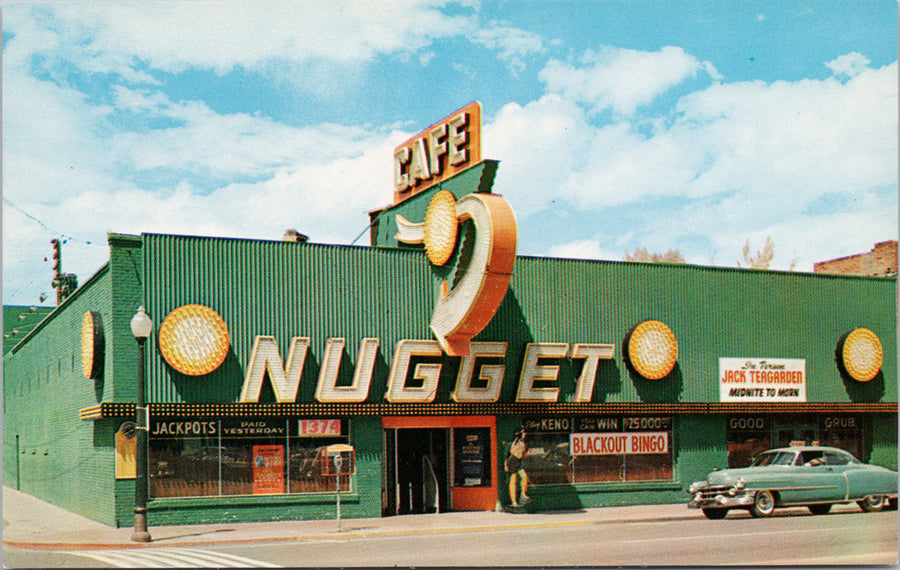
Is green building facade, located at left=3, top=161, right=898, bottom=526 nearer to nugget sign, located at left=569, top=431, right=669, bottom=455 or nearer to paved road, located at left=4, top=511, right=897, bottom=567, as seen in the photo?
nugget sign, located at left=569, top=431, right=669, bottom=455

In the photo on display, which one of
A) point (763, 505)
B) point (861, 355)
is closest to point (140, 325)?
point (763, 505)

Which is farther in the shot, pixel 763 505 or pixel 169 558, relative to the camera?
pixel 763 505

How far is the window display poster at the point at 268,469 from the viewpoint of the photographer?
23.8 metres

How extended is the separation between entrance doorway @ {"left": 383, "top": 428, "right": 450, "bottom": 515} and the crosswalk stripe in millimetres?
7878

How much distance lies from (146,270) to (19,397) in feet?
70.3

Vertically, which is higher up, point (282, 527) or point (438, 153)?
point (438, 153)

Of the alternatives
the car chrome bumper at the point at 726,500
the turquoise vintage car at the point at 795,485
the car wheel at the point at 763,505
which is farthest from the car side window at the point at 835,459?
the car chrome bumper at the point at 726,500

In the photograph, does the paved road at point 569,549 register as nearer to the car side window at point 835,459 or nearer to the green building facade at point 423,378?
the car side window at point 835,459

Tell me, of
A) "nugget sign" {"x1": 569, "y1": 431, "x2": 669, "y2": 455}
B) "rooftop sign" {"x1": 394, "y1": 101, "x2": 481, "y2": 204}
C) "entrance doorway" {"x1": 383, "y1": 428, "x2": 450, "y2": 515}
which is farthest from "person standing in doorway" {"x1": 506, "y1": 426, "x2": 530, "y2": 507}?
"rooftop sign" {"x1": 394, "y1": 101, "x2": 481, "y2": 204}

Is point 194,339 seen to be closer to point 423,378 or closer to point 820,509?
point 423,378

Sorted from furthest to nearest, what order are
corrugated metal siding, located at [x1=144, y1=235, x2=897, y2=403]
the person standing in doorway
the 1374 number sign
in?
1. the person standing in doorway
2. the 1374 number sign
3. corrugated metal siding, located at [x1=144, y1=235, x2=897, y2=403]

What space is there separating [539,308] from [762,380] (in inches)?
318

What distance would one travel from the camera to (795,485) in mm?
24094

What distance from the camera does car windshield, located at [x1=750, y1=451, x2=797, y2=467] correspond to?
2453cm
